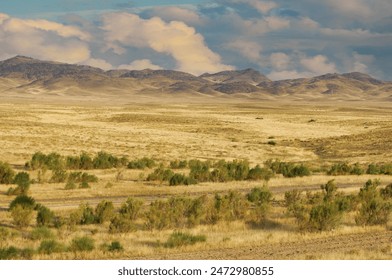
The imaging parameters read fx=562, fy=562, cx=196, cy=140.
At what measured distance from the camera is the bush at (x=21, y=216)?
19609mm

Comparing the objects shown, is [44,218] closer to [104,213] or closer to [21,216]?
[21,216]

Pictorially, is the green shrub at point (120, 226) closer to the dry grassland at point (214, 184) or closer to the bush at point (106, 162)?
the dry grassland at point (214, 184)

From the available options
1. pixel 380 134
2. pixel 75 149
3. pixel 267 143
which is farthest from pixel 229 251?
pixel 380 134

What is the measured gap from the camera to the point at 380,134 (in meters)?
70.8

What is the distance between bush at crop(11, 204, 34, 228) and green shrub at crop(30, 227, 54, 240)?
1.85m

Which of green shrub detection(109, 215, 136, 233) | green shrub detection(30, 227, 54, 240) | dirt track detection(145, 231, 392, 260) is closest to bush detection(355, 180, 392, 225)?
dirt track detection(145, 231, 392, 260)

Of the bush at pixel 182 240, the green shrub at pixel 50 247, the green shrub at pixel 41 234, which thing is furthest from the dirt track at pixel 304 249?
the green shrub at pixel 41 234

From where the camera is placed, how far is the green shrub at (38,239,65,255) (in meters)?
15.5

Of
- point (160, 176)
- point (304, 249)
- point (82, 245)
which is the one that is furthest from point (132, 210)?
point (160, 176)

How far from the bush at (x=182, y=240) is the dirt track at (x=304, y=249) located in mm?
677

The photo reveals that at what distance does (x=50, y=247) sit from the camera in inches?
617

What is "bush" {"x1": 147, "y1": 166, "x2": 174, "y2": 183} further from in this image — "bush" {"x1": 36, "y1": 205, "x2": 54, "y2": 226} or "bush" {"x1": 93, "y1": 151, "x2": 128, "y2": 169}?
"bush" {"x1": 36, "y1": 205, "x2": 54, "y2": 226}

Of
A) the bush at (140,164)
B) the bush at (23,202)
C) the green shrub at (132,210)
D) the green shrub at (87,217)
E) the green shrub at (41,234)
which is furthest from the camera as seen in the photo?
the bush at (140,164)
